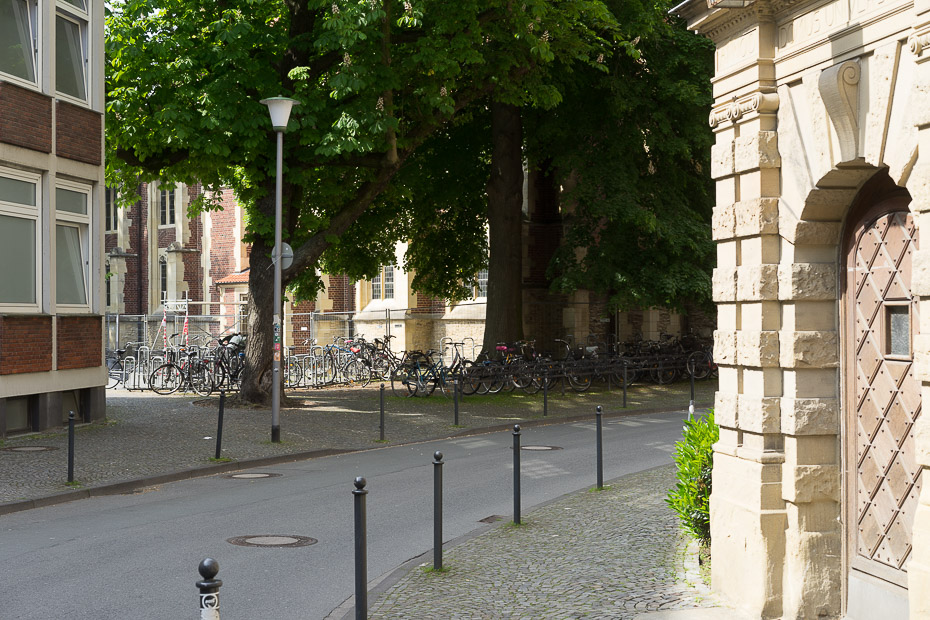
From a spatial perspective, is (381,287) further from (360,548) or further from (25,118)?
(360,548)

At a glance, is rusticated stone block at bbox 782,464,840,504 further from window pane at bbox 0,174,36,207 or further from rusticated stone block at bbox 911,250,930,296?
window pane at bbox 0,174,36,207

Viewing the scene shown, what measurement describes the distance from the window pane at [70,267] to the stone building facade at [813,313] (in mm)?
14321

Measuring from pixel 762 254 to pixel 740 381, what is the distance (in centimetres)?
96

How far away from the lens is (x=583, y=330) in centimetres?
3466

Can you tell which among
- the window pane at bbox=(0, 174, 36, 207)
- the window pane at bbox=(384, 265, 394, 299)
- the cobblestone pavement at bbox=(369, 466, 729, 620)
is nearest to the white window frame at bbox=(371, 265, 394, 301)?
the window pane at bbox=(384, 265, 394, 299)

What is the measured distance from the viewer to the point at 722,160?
738 centimetres

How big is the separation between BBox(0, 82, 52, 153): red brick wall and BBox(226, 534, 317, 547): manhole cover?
396 inches

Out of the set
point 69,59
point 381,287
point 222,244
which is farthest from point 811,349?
point 222,244

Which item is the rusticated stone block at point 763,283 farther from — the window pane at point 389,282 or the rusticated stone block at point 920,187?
the window pane at point 389,282

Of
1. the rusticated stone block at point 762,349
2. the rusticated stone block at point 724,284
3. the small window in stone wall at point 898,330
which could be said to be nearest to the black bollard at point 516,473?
the rusticated stone block at point 724,284

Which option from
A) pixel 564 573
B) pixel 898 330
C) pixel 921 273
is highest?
pixel 921 273

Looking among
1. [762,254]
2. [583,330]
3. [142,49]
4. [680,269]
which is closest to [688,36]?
[680,269]

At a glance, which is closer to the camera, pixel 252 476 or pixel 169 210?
pixel 252 476

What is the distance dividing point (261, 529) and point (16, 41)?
11380 millimetres
